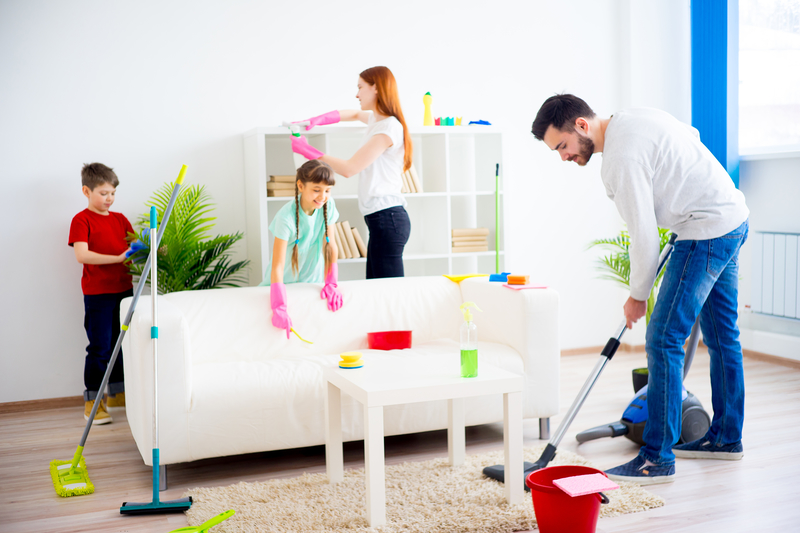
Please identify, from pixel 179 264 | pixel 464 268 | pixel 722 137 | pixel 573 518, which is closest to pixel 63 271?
pixel 179 264

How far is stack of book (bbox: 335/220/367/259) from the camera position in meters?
4.16

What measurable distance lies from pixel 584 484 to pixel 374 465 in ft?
2.14

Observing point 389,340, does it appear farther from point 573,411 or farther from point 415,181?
point 415,181

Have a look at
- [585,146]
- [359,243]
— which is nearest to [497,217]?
[359,243]

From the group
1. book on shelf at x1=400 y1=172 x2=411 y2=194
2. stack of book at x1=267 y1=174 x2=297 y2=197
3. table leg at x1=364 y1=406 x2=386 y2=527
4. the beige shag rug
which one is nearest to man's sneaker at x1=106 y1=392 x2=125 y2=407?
stack of book at x1=267 y1=174 x2=297 y2=197

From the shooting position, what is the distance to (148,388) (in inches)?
103

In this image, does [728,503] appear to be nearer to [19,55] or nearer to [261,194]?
[261,194]

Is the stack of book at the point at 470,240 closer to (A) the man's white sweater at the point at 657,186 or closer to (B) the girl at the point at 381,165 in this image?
(B) the girl at the point at 381,165

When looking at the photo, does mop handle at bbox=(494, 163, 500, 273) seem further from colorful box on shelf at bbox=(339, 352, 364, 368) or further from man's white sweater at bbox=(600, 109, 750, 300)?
colorful box on shelf at bbox=(339, 352, 364, 368)

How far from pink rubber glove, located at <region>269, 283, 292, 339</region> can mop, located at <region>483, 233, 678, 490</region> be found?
1.14 m

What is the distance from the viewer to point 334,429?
8.79ft

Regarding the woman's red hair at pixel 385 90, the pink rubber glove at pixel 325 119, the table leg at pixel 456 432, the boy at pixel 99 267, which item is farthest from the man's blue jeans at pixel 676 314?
the boy at pixel 99 267

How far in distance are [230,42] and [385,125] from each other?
1.40 meters

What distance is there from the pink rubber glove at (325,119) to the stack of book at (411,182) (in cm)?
56
